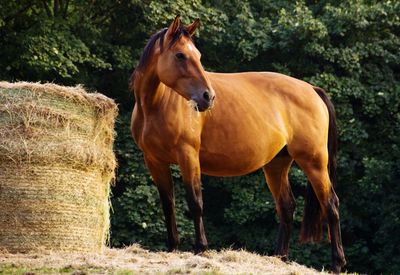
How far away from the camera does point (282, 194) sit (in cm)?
949

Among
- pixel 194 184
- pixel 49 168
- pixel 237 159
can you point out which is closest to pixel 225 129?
pixel 237 159

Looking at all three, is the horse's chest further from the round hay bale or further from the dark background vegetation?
the dark background vegetation

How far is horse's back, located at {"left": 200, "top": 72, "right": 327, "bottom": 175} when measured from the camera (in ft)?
28.1

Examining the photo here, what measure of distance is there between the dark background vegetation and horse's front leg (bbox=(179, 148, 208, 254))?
6.31 meters

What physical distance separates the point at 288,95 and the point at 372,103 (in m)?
6.78

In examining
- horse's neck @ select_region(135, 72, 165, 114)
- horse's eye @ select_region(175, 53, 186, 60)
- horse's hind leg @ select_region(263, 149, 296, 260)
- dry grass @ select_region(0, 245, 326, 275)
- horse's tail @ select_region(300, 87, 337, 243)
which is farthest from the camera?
horse's hind leg @ select_region(263, 149, 296, 260)

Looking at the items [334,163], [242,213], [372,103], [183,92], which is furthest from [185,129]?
[372,103]

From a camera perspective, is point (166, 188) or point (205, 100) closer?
point (205, 100)

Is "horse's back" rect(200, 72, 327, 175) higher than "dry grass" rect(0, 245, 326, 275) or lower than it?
higher

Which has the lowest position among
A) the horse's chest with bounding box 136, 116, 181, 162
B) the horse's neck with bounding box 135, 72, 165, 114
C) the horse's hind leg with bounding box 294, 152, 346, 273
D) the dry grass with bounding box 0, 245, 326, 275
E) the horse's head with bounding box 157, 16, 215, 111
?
the dry grass with bounding box 0, 245, 326, 275

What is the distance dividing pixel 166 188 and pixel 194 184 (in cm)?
53

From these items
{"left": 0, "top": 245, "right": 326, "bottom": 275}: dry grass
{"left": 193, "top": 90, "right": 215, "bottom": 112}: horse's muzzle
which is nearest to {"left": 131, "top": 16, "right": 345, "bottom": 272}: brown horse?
{"left": 193, "top": 90, "right": 215, "bottom": 112}: horse's muzzle

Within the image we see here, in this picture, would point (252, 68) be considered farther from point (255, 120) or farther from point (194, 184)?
point (194, 184)

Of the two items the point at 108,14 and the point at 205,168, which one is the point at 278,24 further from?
the point at 205,168
